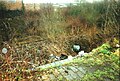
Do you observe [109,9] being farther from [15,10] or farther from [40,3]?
[15,10]

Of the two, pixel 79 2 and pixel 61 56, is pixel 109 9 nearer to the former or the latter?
pixel 79 2

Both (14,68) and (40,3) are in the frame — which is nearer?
(14,68)

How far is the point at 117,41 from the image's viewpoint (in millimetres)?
7250

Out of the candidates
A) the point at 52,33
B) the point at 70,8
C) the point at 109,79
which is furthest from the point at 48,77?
the point at 70,8

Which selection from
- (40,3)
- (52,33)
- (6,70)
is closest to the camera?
(6,70)

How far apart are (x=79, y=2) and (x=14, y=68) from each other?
6843 mm

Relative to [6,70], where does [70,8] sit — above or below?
above

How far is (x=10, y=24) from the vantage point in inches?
394

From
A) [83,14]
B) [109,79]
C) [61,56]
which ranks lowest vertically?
[61,56]

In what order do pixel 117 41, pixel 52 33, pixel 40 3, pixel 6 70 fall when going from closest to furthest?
pixel 6 70 < pixel 117 41 < pixel 52 33 < pixel 40 3

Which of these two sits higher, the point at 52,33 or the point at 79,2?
the point at 79,2

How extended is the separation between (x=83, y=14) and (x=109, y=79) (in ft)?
21.1

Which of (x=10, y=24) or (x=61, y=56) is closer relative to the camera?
(x=61, y=56)

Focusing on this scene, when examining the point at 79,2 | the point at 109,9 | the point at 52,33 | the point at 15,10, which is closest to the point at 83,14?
the point at 79,2
